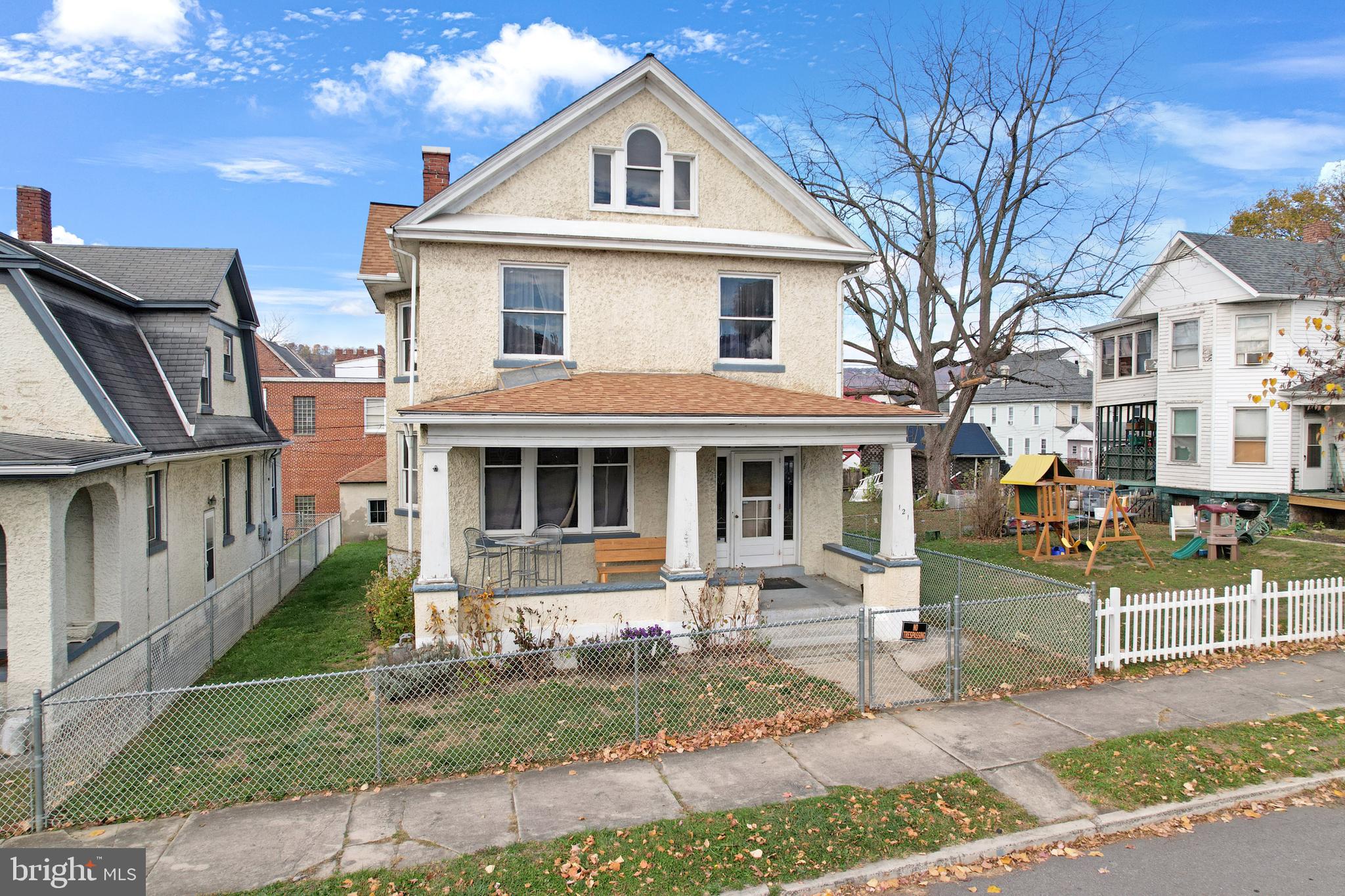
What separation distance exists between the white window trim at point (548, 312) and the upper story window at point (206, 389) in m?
5.89

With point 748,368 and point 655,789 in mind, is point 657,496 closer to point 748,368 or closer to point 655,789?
point 748,368

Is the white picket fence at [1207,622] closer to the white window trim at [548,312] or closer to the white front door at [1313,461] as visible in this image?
A: the white window trim at [548,312]

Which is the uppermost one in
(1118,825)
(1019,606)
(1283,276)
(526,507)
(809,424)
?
(1283,276)

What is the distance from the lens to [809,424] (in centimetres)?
1147

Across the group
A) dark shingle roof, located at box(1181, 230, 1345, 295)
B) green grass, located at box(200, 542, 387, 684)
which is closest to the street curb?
green grass, located at box(200, 542, 387, 684)

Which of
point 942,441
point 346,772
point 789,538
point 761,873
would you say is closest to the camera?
point 761,873

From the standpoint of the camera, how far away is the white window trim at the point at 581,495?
12.6m

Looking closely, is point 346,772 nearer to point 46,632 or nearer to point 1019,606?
point 46,632

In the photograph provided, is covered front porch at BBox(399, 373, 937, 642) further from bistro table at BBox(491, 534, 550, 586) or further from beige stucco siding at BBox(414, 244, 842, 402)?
beige stucco siding at BBox(414, 244, 842, 402)

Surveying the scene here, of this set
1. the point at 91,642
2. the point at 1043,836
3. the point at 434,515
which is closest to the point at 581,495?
the point at 434,515

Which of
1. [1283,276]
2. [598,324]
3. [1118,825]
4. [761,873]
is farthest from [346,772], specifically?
[1283,276]

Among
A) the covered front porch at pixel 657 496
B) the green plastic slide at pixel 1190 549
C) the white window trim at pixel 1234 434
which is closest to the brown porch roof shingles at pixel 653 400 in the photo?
the covered front porch at pixel 657 496

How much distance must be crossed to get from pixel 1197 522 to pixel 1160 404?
9227 millimetres

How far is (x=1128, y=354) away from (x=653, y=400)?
25125 millimetres
